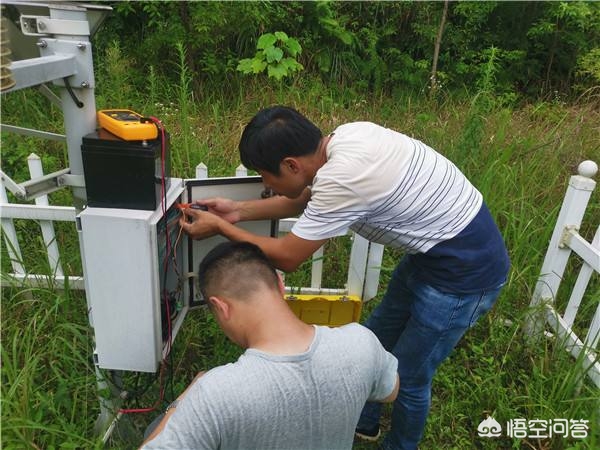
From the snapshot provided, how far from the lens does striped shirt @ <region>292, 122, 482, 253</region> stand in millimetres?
1689

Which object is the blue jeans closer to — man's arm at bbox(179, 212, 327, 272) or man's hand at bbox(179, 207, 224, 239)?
man's arm at bbox(179, 212, 327, 272)

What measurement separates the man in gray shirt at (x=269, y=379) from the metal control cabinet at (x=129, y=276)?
273 mm

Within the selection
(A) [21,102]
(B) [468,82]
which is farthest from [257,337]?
(B) [468,82]

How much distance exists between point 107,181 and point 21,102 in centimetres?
384

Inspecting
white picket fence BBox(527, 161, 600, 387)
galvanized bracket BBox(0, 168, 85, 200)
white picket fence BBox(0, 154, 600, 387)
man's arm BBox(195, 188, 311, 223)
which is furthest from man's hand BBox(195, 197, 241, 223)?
white picket fence BBox(527, 161, 600, 387)

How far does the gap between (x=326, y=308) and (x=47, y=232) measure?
1669 millimetres

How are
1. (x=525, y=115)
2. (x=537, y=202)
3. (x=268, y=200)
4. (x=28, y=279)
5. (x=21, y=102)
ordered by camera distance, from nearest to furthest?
(x=268, y=200) < (x=28, y=279) < (x=537, y=202) < (x=21, y=102) < (x=525, y=115)

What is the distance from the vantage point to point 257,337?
135 centimetres

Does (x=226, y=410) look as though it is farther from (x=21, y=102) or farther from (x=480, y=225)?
(x=21, y=102)

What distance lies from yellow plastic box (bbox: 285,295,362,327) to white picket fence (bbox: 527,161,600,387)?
1085mm

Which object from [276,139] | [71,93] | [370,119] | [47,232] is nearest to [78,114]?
[71,93]

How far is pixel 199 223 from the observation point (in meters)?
1.89

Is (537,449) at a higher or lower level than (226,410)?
lower

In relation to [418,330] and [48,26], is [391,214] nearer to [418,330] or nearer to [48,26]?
[418,330]
